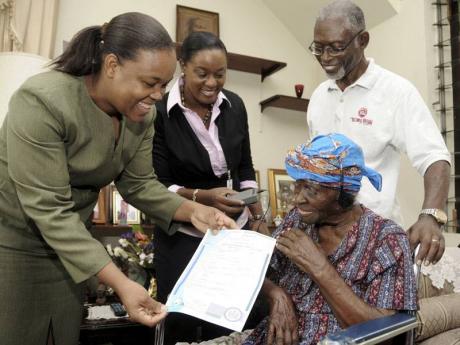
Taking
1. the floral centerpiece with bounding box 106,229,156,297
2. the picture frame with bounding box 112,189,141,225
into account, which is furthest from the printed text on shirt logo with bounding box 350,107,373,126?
the picture frame with bounding box 112,189,141,225

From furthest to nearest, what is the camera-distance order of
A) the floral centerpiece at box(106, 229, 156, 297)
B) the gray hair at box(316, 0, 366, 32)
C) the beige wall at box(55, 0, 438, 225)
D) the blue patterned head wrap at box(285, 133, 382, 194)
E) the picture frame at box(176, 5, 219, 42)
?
1. the picture frame at box(176, 5, 219, 42)
2. the beige wall at box(55, 0, 438, 225)
3. the floral centerpiece at box(106, 229, 156, 297)
4. the gray hair at box(316, 0, 366, 32)
5. the blue patterned head wrap at box(285, 133, 382, 194)

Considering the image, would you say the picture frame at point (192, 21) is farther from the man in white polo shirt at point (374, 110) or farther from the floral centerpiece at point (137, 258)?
the man in white polo shirt at point (374, 110)

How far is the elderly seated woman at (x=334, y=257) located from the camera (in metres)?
1.27

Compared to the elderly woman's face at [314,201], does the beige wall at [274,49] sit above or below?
above

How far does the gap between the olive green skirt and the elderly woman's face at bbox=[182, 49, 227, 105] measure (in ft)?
2.70

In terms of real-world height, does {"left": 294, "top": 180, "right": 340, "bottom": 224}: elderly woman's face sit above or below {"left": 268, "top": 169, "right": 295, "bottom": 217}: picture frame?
below

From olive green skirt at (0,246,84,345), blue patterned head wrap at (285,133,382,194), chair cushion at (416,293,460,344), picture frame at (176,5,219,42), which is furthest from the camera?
picture frame at (176,5,219,42)

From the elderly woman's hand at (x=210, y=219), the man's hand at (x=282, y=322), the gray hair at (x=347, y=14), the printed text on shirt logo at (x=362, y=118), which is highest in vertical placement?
the gray hair at (x=347, y=14)

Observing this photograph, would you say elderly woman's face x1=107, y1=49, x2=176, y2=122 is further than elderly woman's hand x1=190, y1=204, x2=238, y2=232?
No

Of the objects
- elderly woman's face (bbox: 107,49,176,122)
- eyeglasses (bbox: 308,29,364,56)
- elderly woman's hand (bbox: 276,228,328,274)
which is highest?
eyeglasses (bbox: 308,29,364,56)

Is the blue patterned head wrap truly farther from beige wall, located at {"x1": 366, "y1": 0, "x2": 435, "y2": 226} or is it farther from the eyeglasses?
beige wall, located at {"x1": 366, "y1": 0, "x2": 435, "y2": 226}

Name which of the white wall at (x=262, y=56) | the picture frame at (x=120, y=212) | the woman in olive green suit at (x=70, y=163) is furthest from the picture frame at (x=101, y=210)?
the woman in olive green suit at (x=70, y=163)

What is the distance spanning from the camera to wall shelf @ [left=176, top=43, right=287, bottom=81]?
10.9 feet

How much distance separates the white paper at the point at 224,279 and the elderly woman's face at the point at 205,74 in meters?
0.63
